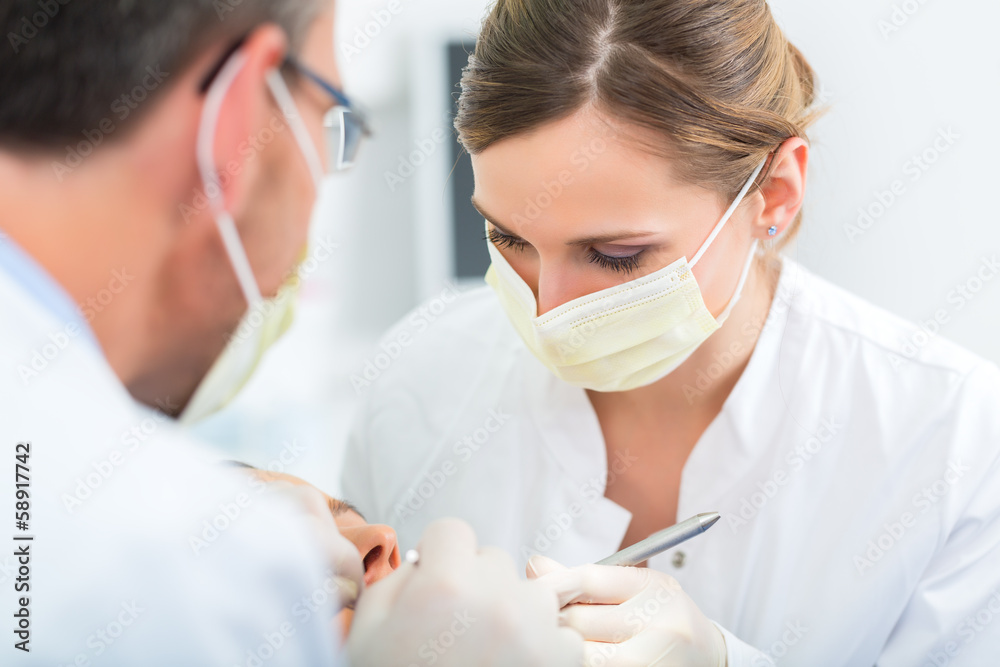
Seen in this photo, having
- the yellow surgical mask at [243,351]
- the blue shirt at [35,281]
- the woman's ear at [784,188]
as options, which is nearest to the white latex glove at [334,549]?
the yellow surgical mask at [243,351]

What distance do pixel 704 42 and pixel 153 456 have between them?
0.76m

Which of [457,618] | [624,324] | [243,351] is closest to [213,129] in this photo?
[243,351]

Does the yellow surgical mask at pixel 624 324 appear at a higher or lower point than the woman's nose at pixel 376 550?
higher

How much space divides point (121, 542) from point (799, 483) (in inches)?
34.3

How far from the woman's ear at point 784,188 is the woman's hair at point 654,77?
24 millimetres

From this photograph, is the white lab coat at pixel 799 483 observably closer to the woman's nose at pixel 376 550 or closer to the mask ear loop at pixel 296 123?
the woman's nose at pixel 376 550

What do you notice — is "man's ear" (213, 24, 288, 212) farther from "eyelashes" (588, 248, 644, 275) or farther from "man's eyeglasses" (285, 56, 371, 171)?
"eyelashes" (588, 248, 644, 275)

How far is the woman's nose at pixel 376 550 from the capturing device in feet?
2.72

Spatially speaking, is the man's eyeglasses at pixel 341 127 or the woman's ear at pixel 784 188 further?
the woman's ear at pixel 784 188

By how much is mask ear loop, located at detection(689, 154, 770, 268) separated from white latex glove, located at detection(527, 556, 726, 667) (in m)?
0.40

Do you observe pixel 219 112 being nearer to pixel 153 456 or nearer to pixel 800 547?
pixel 153 456

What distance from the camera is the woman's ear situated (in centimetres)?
97

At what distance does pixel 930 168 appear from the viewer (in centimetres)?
159

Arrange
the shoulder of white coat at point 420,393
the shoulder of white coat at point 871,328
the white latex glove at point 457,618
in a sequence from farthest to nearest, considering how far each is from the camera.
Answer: the shoulder of white coat at point 420,393 → the shoulder of white coat at point 871,328 → the white latex glove at point 457,618
